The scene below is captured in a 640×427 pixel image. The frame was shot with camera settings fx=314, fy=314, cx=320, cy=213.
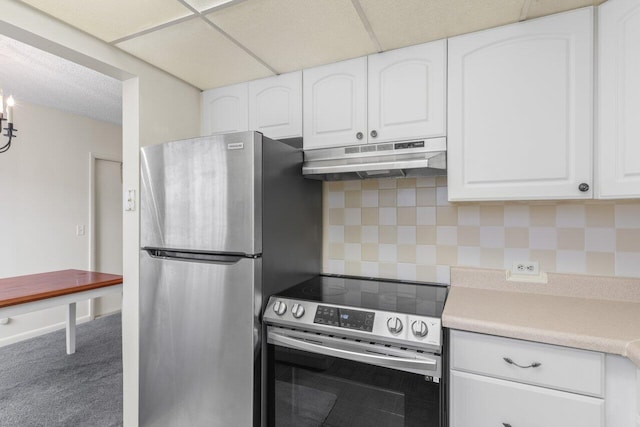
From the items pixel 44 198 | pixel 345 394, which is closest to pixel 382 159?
pixel 345 394

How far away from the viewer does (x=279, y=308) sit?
135 centimetres

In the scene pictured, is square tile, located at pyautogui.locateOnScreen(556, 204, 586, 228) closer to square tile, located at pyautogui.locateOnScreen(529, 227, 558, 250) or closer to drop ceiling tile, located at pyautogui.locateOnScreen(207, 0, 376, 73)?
square tile, located at pyautogui.locateOnScreen(529, 227, 558, 250)

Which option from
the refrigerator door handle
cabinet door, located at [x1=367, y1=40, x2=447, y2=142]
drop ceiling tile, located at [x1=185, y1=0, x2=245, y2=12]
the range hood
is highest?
drop ceiling tile, located at [x1=185, y1=0, x2=245, y2=12]

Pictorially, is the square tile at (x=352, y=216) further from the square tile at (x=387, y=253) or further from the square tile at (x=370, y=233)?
the square tile at (x=387, y=253)

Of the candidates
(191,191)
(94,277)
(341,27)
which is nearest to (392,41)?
(341,27)

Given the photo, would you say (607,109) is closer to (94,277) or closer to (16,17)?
(16,17)

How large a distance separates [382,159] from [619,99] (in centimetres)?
88

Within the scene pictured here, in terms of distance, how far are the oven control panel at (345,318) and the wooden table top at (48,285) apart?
1814 millimetres

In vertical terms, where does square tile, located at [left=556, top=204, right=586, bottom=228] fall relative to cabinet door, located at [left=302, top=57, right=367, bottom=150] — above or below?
below

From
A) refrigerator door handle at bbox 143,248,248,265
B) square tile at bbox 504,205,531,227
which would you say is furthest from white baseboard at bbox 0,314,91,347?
square tile at bbox 504,205,531,227

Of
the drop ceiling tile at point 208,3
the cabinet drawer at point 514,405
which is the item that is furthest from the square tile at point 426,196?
the drop ceiling tile at point 208,3

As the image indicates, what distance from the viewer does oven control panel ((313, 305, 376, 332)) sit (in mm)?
1216

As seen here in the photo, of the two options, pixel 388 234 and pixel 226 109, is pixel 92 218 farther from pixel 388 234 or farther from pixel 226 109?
pixel 388 234

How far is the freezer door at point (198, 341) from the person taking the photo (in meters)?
1.33
